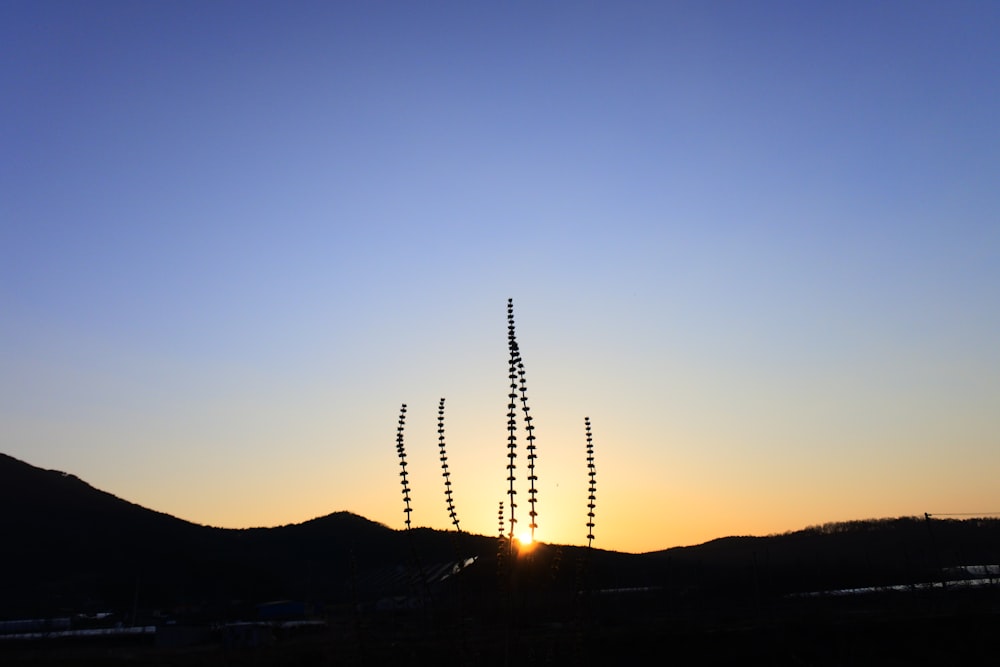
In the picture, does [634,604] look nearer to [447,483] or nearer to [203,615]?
[203,615]

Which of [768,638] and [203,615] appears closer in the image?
[768,638]

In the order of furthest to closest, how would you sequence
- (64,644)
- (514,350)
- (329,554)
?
(329,554)
(64,644)
(514,350)

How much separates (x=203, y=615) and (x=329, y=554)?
170 feet

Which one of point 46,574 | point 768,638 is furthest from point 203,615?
point 768,638

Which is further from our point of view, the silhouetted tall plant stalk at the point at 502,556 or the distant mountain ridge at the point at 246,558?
the distant mountain ridge at the point at 246,558

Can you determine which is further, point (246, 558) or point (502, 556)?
point (246, 558)

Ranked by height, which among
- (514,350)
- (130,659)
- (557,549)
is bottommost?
(130,659)

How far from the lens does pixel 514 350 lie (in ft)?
16.8

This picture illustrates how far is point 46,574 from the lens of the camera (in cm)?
9069

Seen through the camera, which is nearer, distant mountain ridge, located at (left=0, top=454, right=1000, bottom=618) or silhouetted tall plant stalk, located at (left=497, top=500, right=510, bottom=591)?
silhouetted tall plant stalk, located at (left=497, top=500, right=510, bottom=591)

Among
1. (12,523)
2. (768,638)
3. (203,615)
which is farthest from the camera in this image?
(12,523)

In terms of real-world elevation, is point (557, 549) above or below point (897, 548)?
below

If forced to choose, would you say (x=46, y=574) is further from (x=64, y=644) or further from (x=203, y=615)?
(x=64, y=644)

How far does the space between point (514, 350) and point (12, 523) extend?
118109 millimetres
